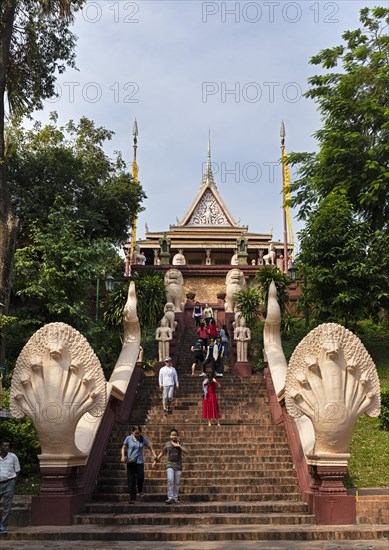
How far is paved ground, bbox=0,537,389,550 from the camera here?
24.2 feet

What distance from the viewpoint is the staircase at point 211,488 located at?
7.97 meters

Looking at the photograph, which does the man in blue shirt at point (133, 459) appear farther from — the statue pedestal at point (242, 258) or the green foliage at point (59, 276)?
the statue pedestal at point (242, 258)

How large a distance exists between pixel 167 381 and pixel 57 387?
4.12 meters

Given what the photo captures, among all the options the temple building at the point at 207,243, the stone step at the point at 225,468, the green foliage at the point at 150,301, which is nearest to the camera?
the stone step at the point at 225,468

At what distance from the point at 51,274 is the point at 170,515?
10.4 metres

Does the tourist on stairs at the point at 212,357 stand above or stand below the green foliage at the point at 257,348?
below

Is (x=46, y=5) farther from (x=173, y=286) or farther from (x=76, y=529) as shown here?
(x=76, y=529)

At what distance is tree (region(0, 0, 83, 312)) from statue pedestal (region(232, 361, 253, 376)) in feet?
19.2

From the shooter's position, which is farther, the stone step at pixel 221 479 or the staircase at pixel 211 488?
the stone step at pixel 221 479

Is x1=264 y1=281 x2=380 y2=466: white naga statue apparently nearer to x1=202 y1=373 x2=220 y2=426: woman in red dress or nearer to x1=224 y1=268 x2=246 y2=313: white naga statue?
x1=202 y1=373 x2=220 y2=426: woman in red dress

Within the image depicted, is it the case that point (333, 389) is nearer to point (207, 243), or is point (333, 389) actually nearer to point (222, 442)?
point (222, 442)

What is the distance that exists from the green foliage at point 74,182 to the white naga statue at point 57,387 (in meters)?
13.2

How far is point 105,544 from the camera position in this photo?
299 inches

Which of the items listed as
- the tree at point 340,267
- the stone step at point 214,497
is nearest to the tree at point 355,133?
the tree at point 340,267
